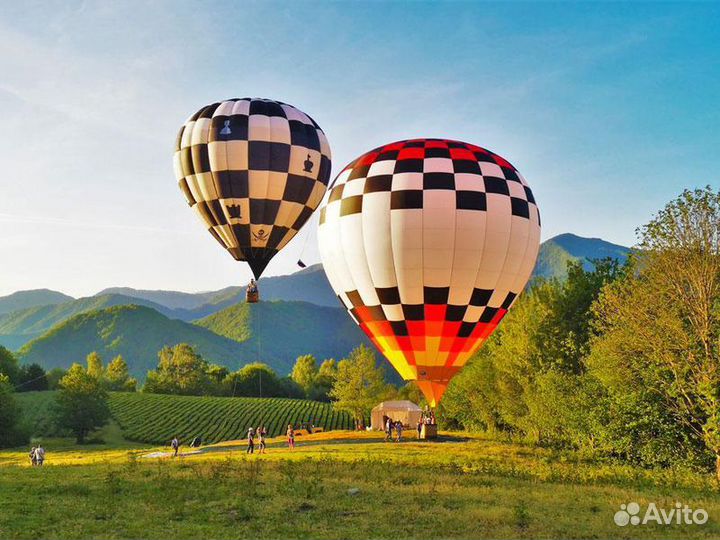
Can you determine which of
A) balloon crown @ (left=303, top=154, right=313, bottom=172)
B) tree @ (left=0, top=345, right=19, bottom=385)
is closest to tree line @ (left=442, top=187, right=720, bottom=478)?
balloon crown @ (left=303, top=154, right=313, bottom=172)

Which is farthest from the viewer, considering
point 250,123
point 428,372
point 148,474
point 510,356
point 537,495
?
point 510,356

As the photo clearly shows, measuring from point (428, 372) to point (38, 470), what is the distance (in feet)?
56.5

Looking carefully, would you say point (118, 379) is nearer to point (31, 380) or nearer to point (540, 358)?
point (31, 380)

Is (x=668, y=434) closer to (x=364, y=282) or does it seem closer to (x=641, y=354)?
(x=641, y=354)

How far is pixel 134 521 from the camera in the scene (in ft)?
53.3

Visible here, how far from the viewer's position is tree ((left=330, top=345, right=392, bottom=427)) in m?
67.7

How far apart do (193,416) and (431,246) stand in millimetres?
82799

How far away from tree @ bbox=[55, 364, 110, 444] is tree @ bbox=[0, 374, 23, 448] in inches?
185

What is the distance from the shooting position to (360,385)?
68.2 meters

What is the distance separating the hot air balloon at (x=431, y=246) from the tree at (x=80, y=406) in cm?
6178

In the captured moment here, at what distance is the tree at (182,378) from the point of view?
14325 cm

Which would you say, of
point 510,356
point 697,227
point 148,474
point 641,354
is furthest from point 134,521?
point 510,356

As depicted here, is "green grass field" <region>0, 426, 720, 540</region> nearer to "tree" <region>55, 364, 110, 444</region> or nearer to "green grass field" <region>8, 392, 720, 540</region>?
"green grass field" <region>8, 392, 720, 540</region>

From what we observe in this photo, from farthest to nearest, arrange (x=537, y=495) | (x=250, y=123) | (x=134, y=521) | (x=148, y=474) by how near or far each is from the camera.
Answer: (x=250, y=123)
(x=148, y=474)
(x=537, y=495)
(x=134, y=521)
